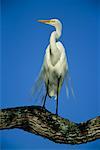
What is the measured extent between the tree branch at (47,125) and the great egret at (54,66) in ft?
0.59

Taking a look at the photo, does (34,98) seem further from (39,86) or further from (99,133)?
(99,133)

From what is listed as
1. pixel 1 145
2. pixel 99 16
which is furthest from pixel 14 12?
pixel 1 145

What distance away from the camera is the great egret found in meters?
3.14

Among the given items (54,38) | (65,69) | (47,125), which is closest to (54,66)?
(65,69)

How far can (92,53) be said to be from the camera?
3236mm

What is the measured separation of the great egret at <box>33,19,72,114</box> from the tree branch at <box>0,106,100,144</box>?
0.59ft

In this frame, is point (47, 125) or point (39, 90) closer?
point (47, 125)

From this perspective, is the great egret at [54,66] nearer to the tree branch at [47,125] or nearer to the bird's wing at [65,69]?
the bird's wing at [65,69]

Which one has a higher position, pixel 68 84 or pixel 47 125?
pixel 68 84

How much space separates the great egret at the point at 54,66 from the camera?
10.3 ft

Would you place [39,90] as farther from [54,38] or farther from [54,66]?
[54,38]

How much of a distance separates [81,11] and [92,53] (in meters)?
0.31

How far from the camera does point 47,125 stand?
304cm

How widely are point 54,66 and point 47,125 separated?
41 centimetres
